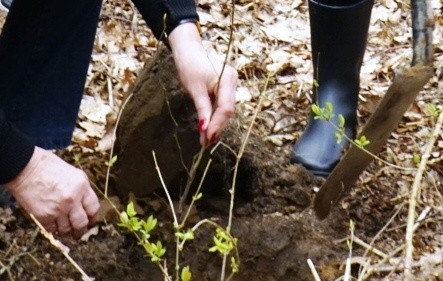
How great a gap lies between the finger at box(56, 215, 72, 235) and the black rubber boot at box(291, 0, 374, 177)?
3.23ft

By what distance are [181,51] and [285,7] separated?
1896 millimetres

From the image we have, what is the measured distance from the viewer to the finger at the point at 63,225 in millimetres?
1573

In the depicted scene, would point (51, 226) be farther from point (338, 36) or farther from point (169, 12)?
point (338, 36)

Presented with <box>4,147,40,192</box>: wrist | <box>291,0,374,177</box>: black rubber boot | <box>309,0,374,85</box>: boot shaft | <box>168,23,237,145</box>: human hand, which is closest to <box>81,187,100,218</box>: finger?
<box>4,147,40,192</box>: wrist

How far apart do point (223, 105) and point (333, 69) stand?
771mm

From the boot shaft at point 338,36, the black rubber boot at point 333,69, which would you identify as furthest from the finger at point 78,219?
the boot shaft at point 338,36

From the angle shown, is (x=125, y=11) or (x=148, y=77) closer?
(x=148, y=77)

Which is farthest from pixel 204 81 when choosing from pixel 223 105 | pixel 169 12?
pixel 169 12

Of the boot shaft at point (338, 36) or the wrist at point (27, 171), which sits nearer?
the wrist at point (27, 171)

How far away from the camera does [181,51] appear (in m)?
1.93

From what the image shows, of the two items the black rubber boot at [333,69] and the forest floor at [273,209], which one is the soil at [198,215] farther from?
the black rubber boot at [333,69]

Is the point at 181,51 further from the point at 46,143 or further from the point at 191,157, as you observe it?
the point at 46,143

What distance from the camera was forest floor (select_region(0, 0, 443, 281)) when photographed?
198cm

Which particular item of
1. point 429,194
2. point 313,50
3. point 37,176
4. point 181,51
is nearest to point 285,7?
point 313,50
